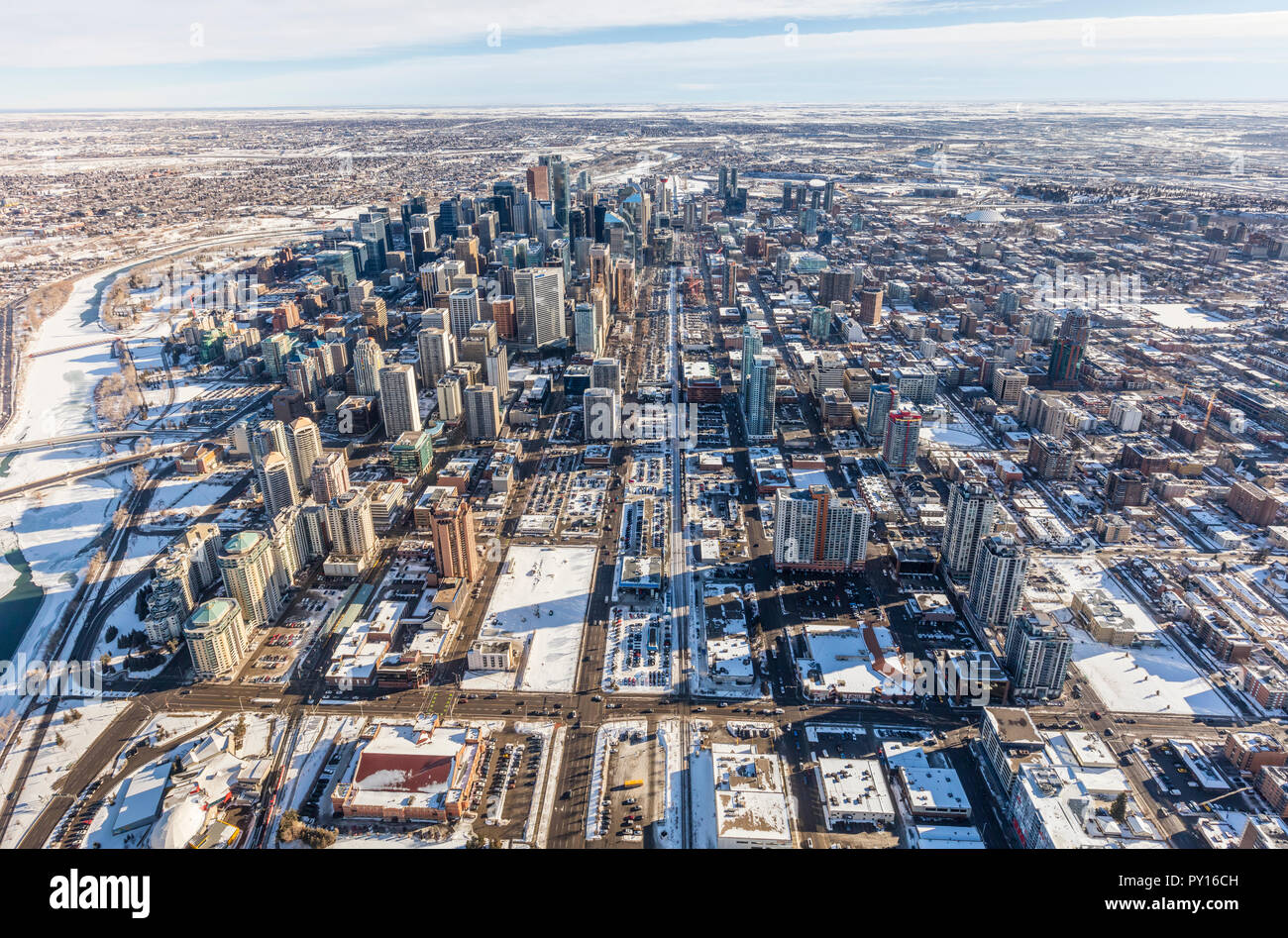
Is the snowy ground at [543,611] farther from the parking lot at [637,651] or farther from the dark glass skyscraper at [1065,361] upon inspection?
the dark glass skyscraper at [1065,361]

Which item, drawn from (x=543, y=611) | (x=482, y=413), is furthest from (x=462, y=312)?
(x=543, y=611)

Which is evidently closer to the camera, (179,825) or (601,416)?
(179,825)

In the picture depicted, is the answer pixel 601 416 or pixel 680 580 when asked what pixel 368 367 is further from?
pixel 680 580

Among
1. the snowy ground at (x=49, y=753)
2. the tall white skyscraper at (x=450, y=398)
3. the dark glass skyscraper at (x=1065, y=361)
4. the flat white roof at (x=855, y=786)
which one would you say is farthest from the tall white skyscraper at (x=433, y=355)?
the dark glass skyscraper at (x=1065, y=361)

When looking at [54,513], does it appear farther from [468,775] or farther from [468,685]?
[468,775]

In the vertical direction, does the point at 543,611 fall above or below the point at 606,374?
below

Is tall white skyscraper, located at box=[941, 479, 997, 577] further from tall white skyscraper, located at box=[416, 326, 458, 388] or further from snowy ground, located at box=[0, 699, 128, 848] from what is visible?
tall white skyscraper, located at box=[416, 326, 458, 388]
